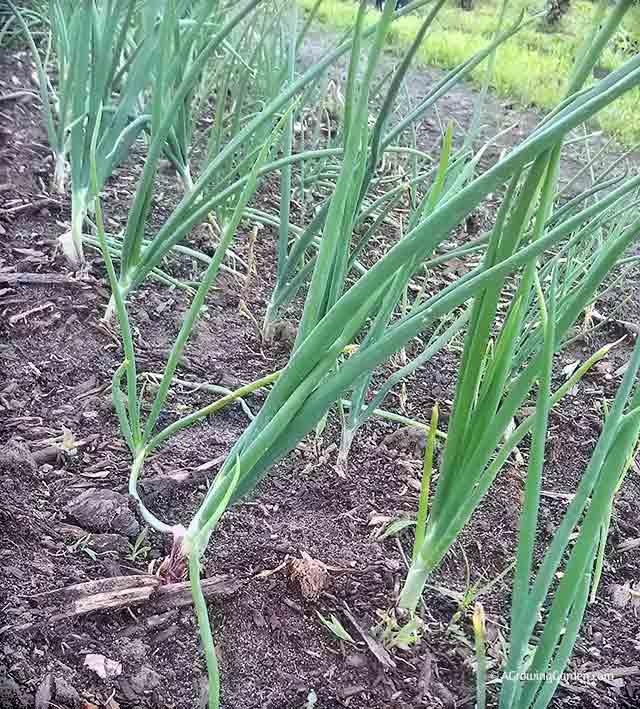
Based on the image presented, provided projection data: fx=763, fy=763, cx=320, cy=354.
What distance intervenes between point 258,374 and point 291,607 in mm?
459

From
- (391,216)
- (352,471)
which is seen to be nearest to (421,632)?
(352,471)

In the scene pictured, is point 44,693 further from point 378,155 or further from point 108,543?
point 378,155

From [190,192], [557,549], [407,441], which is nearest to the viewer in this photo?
[557,549]

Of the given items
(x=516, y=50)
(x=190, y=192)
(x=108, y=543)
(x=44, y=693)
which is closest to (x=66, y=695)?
(x=44, y=693)

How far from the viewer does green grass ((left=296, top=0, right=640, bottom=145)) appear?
288cm

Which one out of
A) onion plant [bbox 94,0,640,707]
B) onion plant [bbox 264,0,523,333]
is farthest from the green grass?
onion plant [bbox 94,0,640,707]

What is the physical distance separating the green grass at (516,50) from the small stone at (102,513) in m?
2.30

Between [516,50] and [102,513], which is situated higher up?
[516,50]

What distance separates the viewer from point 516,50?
3723mm

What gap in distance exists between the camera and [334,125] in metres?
2.28

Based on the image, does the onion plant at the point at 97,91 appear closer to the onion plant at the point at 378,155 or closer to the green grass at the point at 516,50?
the onion plant at the point at 378,155

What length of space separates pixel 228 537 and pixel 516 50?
11.4 ft

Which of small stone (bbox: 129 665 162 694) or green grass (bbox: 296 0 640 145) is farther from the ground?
green grass (bbox: 296 0 640 145)

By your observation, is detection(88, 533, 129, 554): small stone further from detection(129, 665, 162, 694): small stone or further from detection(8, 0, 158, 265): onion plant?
detection(8, 0, 158, 265): onion plant
